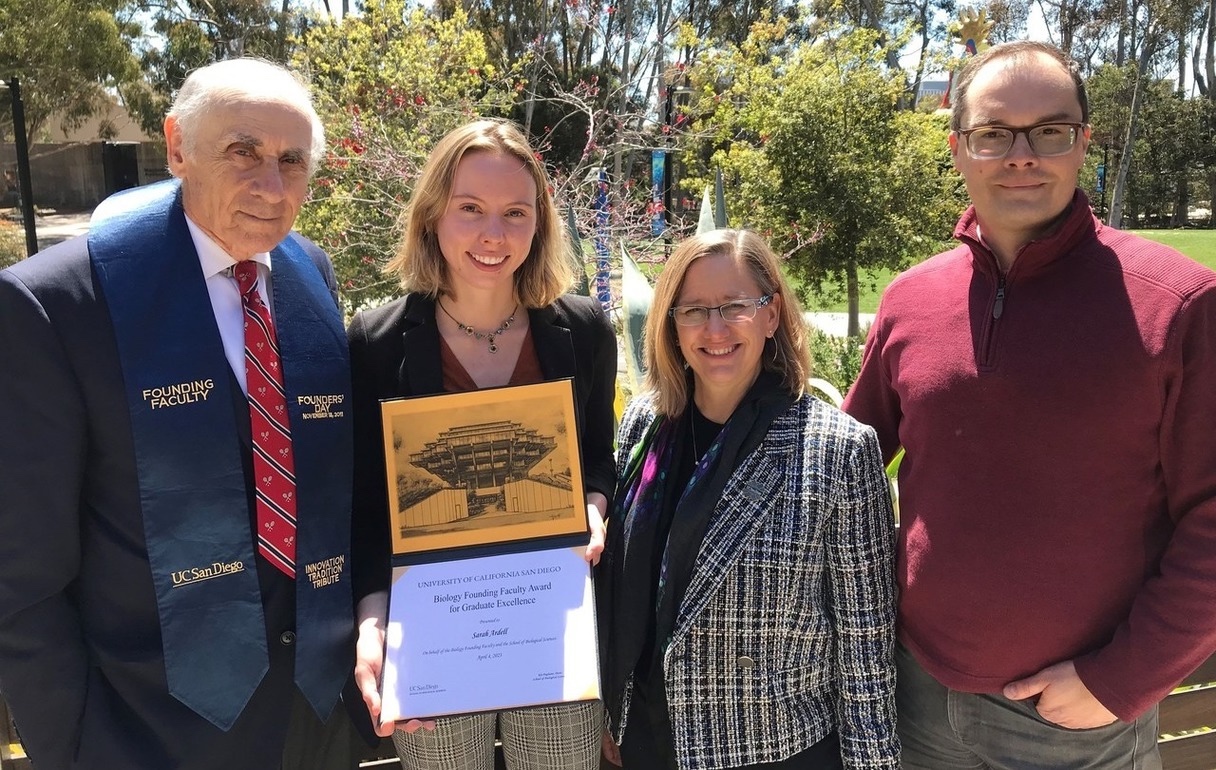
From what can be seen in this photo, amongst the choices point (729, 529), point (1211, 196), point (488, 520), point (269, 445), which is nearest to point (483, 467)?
point (488, 520)

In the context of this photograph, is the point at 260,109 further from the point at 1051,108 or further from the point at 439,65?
the point at 439,65

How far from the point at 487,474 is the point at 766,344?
76 centimetres

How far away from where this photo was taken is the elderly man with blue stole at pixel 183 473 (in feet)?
5.41

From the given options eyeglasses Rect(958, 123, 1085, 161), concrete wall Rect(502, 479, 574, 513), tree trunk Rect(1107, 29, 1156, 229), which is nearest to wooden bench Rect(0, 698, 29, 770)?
concrete wall Rect(502, 479, 574, 513)

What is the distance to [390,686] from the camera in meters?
1.78

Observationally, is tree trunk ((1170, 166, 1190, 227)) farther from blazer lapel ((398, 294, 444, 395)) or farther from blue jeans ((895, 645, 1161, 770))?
blazer lapel ((398, 294, 444, 395))

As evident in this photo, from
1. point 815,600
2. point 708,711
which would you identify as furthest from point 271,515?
point 815,600

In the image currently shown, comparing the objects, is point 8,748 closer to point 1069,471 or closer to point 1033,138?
point 1069,471

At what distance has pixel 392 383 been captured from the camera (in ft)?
7.01

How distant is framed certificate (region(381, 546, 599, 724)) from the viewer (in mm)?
1775

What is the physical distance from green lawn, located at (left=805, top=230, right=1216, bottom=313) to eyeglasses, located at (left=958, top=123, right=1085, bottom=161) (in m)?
8.88

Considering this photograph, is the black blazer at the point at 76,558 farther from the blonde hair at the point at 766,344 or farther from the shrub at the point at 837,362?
the shrub at the point at 837,362

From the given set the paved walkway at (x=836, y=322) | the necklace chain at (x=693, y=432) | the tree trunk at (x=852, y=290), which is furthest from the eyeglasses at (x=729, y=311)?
the paved walkway at (x=836, y=322)

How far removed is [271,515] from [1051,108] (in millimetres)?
1973
